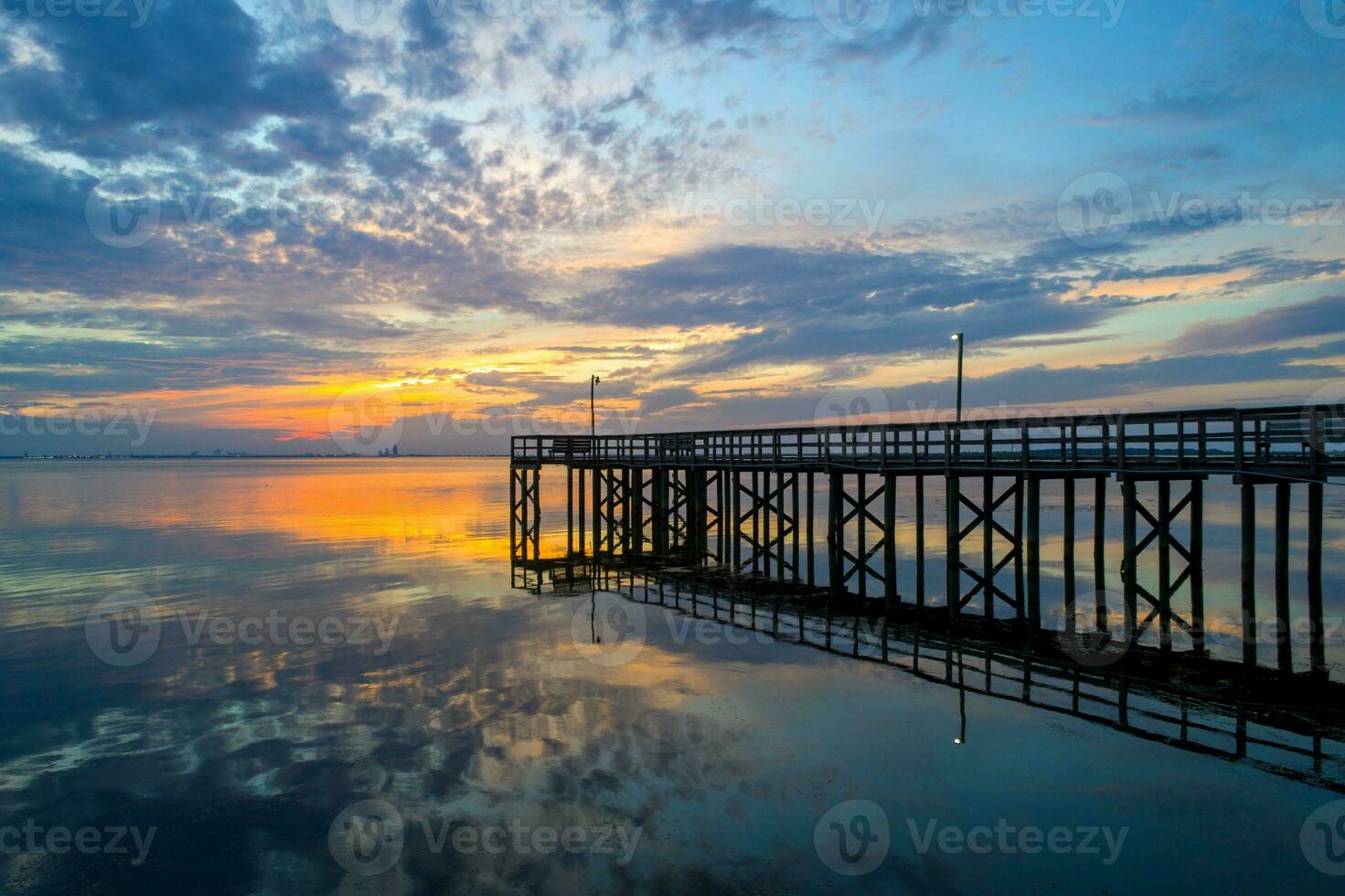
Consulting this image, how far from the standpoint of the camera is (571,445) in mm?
37562

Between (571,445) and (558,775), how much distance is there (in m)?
27.7

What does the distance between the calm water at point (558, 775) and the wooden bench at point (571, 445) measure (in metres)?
18.4

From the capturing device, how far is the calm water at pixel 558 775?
8195 millimetres

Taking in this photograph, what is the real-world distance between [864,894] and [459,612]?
1539 centimetres

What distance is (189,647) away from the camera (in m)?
17.4

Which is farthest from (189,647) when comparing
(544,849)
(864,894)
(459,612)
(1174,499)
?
(1174,499)

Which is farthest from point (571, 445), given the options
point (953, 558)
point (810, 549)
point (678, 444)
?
point (953, 558)

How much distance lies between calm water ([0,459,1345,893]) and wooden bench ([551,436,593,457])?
18428 mm

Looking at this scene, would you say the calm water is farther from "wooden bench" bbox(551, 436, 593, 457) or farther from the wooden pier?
"wooden bench" bbox(551, 436, 593, 457)

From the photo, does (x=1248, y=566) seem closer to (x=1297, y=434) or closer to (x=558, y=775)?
(x=1297, y=434)

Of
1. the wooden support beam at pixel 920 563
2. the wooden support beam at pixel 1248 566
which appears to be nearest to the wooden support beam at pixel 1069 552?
the wooden support beam at pixel 920 563

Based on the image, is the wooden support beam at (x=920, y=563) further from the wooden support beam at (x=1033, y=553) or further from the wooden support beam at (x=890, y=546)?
the wooden support beam at (x=1033, y=553)

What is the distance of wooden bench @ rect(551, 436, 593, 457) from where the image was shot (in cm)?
3747

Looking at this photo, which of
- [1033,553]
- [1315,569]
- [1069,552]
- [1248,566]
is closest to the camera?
[1248,566]
